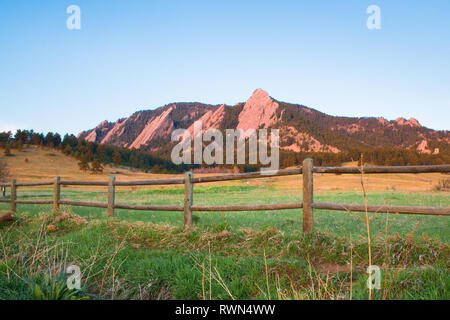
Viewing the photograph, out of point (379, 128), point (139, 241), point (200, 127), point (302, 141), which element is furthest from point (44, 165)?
point (379, 128)

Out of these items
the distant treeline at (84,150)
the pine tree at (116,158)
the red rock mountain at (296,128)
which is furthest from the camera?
the red rock mountain at (296,128)

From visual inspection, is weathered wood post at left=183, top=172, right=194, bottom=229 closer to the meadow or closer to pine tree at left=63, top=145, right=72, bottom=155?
the meadow

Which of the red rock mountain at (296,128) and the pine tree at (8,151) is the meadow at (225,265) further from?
the red rock mountain at (296,128)

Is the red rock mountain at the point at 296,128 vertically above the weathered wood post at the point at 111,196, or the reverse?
the red rock mountain at the point at 296,128

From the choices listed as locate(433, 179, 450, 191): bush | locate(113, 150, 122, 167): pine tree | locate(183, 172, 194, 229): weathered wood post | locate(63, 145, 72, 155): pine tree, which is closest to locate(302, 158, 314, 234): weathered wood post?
locate(183, 172, 194, 229): weathered wood post

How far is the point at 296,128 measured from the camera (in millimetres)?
107562

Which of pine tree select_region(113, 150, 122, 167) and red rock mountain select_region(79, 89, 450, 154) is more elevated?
red rock mountain select_region(79, 89, 450, 154)

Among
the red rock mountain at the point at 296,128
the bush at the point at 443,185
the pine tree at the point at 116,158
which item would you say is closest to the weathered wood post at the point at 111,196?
the bush at the point at 443,185

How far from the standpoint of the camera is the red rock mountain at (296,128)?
9406cm

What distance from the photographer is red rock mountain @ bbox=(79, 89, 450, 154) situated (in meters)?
94.1

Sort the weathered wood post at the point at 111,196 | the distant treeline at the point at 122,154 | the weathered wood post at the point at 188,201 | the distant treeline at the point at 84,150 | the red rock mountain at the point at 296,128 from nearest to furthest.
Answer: the weathered wood post at the point at 188,201 < the weathered wood post at the point at 111,196 < the distant treeline at the point at 122,154 < the distant treeline at the point at 84,150 < the red rock mountain at the point at 296,128

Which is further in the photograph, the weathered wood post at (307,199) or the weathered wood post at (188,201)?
the weathered wood post at (188,201)

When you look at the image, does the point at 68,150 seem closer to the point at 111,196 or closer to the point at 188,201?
the point at 111,196
